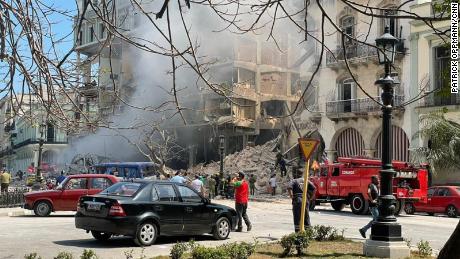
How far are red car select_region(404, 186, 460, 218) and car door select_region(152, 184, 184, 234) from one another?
15.3 m

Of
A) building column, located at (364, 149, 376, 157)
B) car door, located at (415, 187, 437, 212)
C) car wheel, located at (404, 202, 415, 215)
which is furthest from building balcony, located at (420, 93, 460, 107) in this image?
car wheel, located at (404, 202, 415, 215)

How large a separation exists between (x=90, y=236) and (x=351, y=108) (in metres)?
24.7

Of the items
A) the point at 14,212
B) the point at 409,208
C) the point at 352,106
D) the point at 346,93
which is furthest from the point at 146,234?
the point at 346,93

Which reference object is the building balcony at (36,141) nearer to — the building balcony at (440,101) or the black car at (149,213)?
the building balcony at (440,101)

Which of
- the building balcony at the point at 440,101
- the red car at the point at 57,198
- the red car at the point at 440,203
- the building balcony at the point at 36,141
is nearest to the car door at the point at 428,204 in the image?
the red car at the point at 440,203

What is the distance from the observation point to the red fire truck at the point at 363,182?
23.9 m

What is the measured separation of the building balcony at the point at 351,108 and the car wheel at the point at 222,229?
2184 centimetres

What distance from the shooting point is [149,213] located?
12344mm

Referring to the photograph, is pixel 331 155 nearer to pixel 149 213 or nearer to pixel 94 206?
pixel 149 213

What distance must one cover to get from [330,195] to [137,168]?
1715 centimetres

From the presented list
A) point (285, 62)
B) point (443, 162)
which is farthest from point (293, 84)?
point (443, 162)

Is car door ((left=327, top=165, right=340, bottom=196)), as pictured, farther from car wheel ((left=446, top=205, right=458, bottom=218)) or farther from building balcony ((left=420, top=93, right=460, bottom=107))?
building balcony ((left=420, top=93, right=460, bottom=107))

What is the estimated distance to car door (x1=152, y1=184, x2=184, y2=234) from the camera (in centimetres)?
1259

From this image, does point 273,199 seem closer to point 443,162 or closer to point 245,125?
point 443,162
